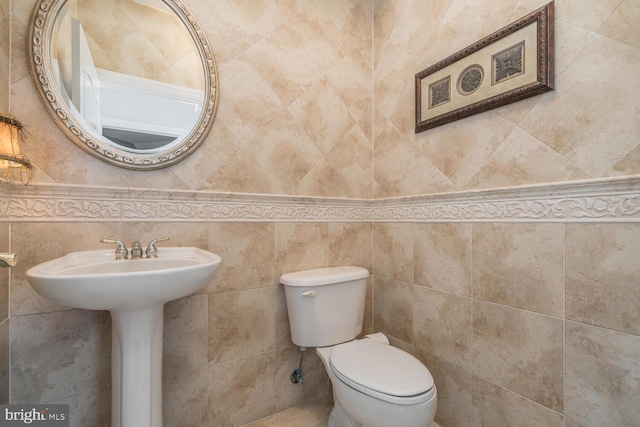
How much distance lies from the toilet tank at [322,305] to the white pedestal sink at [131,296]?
0.49m

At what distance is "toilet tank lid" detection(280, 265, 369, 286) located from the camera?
1.39 meters

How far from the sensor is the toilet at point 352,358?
96cm

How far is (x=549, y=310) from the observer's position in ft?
3.42

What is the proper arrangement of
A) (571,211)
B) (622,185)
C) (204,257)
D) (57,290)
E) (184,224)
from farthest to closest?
(184,224) → (204,257) → (571,211) → (622,185) → (57,290)

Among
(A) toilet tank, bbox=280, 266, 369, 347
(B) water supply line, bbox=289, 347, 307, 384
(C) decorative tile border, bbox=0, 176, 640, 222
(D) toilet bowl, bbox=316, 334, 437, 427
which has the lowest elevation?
(B) water supply line, bbox=289, 347, 307, 384

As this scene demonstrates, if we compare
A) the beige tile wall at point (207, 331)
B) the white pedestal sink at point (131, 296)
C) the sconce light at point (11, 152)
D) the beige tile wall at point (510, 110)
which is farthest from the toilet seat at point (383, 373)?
the sconce light at point (11, 152)

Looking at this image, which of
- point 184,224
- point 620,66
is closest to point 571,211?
point 620,66

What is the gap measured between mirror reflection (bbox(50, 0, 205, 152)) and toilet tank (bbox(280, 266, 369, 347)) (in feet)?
2.92

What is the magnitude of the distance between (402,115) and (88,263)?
1.61 m

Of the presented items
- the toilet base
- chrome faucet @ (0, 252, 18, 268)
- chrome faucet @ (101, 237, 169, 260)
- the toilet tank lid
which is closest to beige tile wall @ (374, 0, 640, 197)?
the toilet tank lid

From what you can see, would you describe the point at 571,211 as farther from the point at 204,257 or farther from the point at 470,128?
the point at 204,257

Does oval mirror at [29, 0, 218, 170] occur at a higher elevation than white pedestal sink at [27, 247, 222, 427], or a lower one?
higher

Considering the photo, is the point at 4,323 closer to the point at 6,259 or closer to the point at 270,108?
the point at 6,259

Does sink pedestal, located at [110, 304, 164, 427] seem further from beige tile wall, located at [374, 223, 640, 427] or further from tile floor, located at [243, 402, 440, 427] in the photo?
beige tile wall, located at [374, 223, 640, 427]
